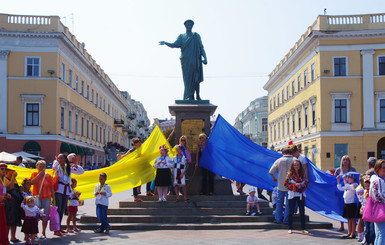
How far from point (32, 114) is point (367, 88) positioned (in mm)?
27226

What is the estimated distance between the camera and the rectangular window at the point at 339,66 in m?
38.8

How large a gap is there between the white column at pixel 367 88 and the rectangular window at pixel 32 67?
26.5 m

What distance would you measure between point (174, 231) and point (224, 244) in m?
1.95

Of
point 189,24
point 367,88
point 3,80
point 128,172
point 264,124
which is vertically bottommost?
point 128,172

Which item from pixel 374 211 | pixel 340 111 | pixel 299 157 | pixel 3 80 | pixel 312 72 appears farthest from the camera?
pixel 312 72

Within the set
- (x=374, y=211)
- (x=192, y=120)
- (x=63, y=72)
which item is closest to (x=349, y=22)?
(x=63, y=72)

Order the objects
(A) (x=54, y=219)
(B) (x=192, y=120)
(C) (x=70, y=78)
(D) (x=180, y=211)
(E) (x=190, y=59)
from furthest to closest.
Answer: (C) (x=70, y=78)
(E) (x=190, y=59)
(B) (x=192, y=120)
(D) (x=180, y=211)
(A) (x=54, y=219)

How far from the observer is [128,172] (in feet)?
41.2

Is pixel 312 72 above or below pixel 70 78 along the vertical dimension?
above

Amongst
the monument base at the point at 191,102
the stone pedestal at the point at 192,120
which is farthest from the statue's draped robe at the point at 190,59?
the stone pedestal at the point at 192,120

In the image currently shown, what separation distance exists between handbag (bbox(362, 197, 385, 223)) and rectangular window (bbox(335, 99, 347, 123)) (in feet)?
106

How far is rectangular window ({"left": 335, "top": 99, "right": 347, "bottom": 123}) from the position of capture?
1517 inches

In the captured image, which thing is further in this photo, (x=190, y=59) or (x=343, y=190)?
(x=190, y=59)

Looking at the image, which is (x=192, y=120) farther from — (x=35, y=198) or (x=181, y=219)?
(x=35, y=198)
